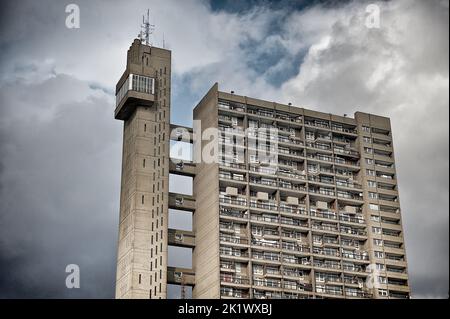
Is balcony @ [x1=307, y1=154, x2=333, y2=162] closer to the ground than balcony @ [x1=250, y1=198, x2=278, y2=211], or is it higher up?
higher up

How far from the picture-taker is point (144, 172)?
133m

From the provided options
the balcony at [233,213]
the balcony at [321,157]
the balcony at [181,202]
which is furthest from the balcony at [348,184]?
the balcony at [181,202]

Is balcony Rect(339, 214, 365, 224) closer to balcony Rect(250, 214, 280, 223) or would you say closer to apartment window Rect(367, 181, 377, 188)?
apartment window Rect(367, 181, 377, 188)

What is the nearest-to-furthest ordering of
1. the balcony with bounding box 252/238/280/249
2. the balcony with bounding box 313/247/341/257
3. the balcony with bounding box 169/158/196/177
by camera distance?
1. the balcony with bounding box 252/238/280/249
2. the balcony with bounding box 313/247/341/257
3. the balcony with bounding box 169/158/196/177

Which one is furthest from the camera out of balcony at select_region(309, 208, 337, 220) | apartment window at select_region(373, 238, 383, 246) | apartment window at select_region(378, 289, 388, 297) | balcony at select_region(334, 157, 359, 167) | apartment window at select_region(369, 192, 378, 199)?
balcony at select_region(334, 157, 359, 167)

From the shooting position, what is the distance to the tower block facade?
126438 millimetres

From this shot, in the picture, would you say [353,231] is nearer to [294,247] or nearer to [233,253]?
[294,247]

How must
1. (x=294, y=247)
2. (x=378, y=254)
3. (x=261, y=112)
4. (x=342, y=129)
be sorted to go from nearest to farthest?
(x=294, y=247) → (x=378, y=254) → (x=261, y=112) → (x=342, y=129)

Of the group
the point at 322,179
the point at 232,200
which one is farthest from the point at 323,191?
the point at 232,200

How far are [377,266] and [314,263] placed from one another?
1258 cm

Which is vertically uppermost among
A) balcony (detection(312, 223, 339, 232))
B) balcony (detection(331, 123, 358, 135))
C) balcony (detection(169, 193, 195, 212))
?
balcony (detection(331, 123, 358, 135))

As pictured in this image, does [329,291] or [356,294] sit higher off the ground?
[329,291]

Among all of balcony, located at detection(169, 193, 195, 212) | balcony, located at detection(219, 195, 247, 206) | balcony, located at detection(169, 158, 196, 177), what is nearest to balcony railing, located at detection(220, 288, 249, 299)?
balcony, located at detection(219, 195, 247, 206)
